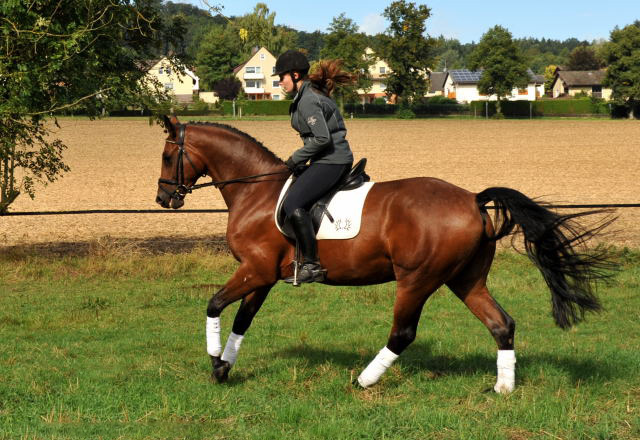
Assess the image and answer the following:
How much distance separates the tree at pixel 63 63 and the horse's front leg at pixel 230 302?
6.27m

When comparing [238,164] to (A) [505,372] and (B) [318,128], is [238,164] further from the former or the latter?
(A) [505,372]

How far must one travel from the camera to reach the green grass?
6.09m

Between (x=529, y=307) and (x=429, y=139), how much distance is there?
43421 millimetres

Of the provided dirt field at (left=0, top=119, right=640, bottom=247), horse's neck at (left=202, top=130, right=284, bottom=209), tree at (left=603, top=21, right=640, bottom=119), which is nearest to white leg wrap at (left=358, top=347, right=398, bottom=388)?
horse's neck at (left=202, top=130, right=284, bottom=209)

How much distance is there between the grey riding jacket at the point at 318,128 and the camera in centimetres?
711

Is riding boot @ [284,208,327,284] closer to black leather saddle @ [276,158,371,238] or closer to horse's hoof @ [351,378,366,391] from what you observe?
black leather saddle @ [276,158,371,238]

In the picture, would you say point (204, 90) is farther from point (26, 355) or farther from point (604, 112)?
point (26, 355)

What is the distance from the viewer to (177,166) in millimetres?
7977

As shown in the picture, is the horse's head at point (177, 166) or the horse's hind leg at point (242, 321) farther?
the horse's head at point (177, 166)

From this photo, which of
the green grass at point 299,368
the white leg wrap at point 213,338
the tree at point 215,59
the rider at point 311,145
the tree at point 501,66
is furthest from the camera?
the tree at point 215,59

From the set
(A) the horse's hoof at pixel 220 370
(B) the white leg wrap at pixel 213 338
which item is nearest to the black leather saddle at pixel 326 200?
(B) the white leg wrap at pixel 213 338

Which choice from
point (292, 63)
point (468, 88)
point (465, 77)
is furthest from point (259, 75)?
point (292, 63)

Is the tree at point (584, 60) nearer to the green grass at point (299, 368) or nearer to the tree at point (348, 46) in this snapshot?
the tree at point (348, 46)

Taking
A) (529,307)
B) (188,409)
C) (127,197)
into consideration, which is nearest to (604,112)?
(127,197)
